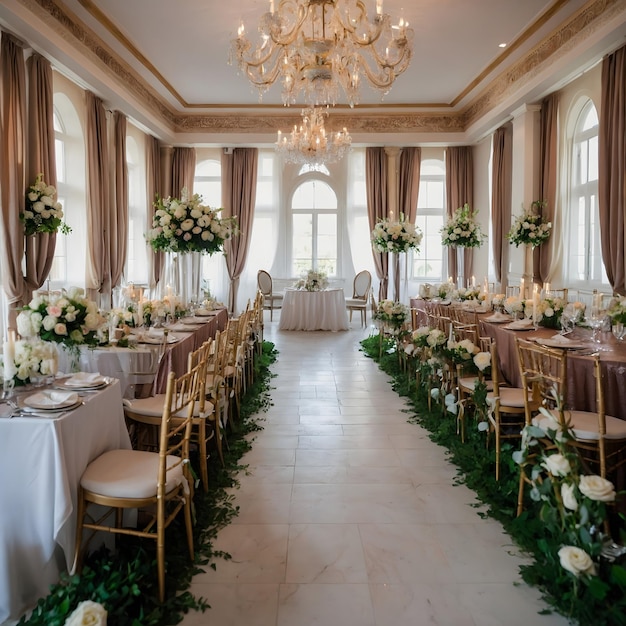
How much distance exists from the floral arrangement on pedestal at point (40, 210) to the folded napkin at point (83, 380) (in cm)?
392

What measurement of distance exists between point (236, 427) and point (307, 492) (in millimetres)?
1633

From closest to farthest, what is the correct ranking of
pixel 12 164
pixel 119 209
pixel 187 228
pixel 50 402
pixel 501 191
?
pixel 50 402, pixel 12 164, pixel 187 228, pixel 119 209, pixel 501 191

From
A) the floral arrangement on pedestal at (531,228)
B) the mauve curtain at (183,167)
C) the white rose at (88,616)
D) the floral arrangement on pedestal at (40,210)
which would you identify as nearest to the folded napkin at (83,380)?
the white rose at (88,616)

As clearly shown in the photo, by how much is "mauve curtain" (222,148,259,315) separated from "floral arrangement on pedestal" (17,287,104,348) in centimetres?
965

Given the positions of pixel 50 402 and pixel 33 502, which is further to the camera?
pixel 50 402

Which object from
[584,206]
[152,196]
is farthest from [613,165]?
[152,196]

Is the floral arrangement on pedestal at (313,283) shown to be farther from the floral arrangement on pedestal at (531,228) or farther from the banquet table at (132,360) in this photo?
the banquet table at (132,360)

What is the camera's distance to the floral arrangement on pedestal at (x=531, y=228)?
29.4 ft

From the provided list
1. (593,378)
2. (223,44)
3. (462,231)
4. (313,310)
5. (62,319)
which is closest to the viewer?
(62,319)

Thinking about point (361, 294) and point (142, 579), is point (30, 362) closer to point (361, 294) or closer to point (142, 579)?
point (142, 579)

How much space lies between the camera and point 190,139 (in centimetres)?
1239

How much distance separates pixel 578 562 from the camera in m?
2.26

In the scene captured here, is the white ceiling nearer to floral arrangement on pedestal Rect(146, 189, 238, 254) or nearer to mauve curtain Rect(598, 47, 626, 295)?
mauve curtain Rect(598, 47, 626, 295)

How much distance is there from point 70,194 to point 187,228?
10.0ft
